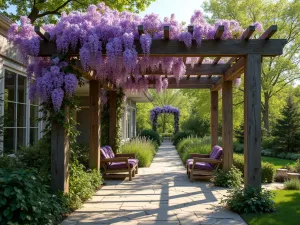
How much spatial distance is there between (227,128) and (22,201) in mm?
5707

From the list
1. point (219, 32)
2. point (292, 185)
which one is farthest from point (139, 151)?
point (219, 32)

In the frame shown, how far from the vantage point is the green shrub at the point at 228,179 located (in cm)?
778

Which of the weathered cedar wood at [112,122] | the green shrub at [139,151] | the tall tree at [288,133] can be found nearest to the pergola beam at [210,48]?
the weathered cedar wood at [112,122]

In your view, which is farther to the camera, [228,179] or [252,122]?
[228,179]

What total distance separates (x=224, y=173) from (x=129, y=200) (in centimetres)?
267

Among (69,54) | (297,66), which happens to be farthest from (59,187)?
(297,66)

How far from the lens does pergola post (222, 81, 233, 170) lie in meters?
8.19

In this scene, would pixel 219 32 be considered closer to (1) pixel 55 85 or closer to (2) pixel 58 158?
(1) pixel 55 85

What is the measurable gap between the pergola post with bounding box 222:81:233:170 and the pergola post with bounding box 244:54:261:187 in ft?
8.08

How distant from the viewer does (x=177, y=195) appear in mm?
6879

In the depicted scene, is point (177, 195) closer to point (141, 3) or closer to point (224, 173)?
point (224, 173)

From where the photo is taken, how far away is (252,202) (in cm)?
543

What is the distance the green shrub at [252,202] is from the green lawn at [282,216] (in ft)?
0.45

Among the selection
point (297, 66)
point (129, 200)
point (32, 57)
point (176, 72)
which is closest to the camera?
point (32, 57)
